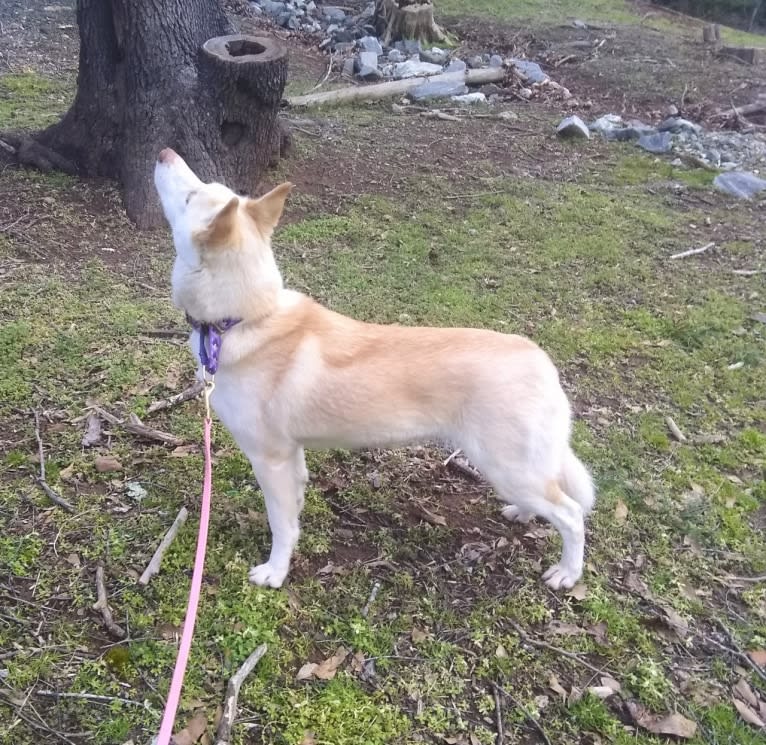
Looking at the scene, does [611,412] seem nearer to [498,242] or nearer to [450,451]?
[450,451]

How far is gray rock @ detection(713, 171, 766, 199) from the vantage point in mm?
8469

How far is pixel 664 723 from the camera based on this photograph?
2.88 metres

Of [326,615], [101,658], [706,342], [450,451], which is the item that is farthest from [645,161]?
[101,658]

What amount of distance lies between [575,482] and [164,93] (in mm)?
5152

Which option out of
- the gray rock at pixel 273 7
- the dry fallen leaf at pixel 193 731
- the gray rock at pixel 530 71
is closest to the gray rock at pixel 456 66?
the gray rock at pixel 530 71

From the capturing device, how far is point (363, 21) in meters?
14.5

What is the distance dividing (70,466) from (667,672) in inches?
130

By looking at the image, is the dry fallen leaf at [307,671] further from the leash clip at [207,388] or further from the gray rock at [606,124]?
the gray rock at [606,124]

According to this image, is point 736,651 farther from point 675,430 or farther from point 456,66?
point 456,66

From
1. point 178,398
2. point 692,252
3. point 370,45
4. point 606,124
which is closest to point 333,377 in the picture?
point 178,398

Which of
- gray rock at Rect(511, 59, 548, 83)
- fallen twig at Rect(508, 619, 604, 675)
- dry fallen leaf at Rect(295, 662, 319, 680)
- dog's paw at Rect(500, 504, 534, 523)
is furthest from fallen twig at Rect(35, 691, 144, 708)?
gray rock at Rect(511, 59, 548, 83)

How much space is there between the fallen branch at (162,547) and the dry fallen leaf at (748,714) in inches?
109

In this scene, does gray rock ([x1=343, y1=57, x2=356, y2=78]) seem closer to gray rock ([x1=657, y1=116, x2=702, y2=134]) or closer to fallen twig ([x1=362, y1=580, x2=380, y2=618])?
gray rock ([x1=657, y1=116, x2=702, y2=134])

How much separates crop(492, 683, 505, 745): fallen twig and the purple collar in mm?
1893
